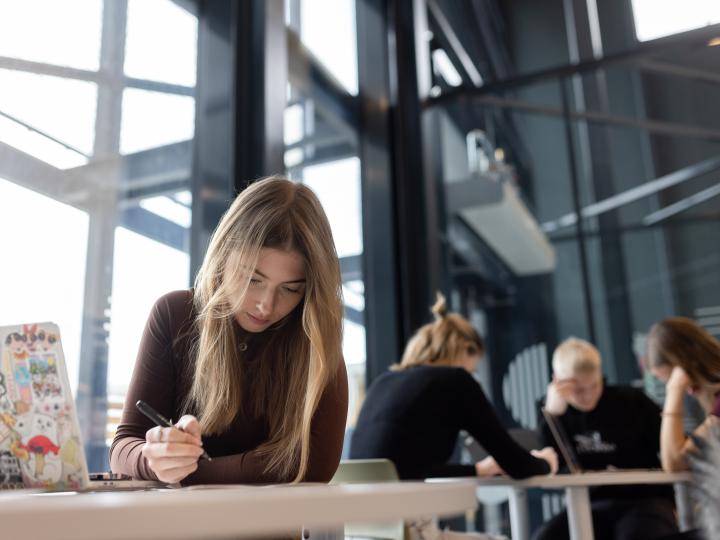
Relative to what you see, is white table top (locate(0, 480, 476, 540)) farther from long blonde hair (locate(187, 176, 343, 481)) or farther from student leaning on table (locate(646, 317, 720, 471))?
student leaning on table (locate(646, 317, 720, 471))

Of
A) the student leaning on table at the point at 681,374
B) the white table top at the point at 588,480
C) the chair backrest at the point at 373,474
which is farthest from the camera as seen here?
the student leaning on table at the point at 681,374

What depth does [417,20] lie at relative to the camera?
14.7 ft

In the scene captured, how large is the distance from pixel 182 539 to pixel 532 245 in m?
3.54

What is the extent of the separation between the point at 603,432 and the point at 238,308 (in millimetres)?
1972

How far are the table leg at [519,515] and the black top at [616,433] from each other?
311mm

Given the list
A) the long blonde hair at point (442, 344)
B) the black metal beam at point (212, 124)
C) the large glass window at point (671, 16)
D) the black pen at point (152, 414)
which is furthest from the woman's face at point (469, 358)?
the large glass window at point (671, 16)

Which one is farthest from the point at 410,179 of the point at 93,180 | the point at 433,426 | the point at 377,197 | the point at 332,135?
the point at 93,180

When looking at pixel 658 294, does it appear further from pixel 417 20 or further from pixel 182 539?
pixel 182 539

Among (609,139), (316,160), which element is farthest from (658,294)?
(316,160)

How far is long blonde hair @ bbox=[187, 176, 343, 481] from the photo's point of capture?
1391mm

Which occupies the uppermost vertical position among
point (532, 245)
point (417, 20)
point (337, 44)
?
point (417, 20)

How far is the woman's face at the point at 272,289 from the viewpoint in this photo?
141 centimetres

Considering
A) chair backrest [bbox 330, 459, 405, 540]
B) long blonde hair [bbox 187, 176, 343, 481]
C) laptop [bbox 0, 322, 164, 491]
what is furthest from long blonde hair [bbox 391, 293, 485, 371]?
laptop [bbox 0, 322, 164, 491]

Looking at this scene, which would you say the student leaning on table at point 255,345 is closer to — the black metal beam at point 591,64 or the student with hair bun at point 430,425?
the student with hair bun at point 430,425
